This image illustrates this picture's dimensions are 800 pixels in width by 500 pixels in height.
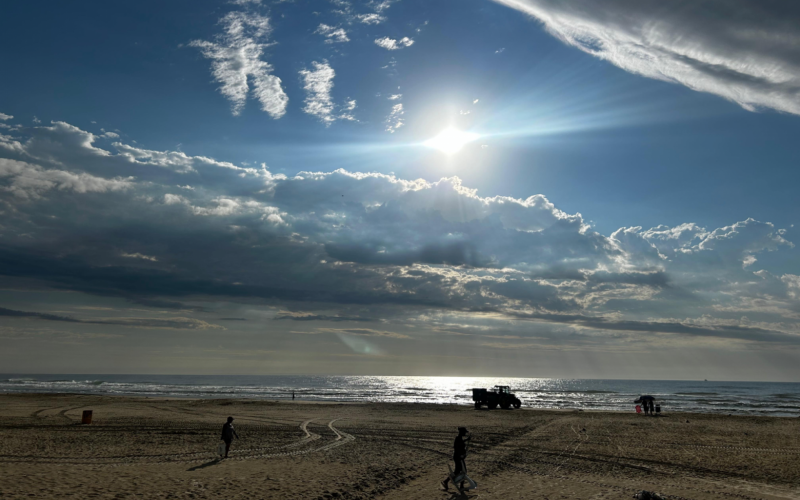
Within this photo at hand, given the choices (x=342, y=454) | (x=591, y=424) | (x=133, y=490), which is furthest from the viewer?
(x=591, y=424)

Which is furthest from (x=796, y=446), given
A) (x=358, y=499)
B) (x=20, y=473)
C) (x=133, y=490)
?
(x=20, y=473)

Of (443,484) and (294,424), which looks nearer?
(443,484)

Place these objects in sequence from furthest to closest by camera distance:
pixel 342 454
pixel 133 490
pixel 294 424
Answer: pixel 294 424
pixel 342 454
pixel 133 490

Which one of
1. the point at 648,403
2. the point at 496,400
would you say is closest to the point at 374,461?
the point at 496,400

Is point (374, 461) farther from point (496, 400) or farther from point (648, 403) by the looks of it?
point (648, 403)

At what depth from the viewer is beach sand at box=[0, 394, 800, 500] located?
13.3 metres

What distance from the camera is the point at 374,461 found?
1808 centimetres

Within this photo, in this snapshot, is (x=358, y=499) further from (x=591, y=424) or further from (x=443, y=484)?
(x=591, y=424)

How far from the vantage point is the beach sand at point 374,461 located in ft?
43.5

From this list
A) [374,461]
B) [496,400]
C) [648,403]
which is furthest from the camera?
[496,400]

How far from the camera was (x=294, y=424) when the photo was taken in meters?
31.5

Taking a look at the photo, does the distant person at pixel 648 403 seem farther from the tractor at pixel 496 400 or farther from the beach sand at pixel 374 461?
the beach sand at pixel 374 461

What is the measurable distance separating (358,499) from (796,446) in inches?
976

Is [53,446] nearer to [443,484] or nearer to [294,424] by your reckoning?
[294,424]
